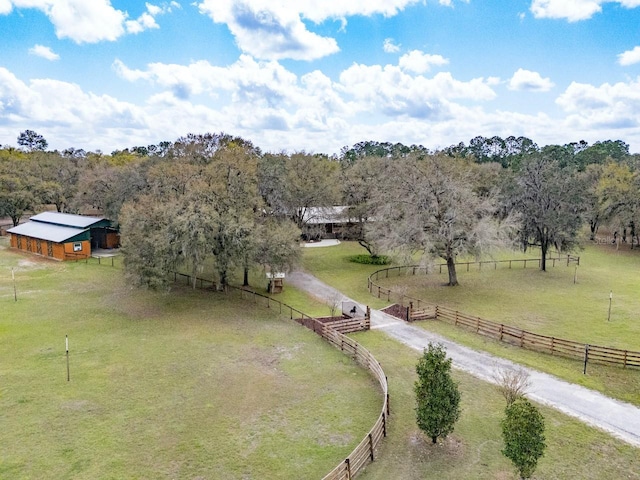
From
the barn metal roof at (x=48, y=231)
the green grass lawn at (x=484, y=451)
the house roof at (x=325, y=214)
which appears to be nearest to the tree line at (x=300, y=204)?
the house roof at (x=325, y=214)

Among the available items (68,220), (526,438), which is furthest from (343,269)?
(526,438)

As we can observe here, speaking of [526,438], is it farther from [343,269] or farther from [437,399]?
[343,269]

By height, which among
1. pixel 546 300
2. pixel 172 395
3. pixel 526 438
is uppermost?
pixel 526 438

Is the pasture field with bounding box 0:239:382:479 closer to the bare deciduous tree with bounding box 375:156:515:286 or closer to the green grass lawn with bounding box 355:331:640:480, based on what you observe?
the green grass lawn with bounding box 355:331:640:480

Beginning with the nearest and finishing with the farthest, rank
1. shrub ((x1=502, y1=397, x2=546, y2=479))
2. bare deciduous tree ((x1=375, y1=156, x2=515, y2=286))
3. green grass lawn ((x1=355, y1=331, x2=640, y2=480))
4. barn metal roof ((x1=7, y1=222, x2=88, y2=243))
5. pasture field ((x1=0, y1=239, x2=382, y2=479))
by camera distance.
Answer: shrub ((x1=502, y1=397, x2=546, y2=479)) → green grass lawn ((x1=355, y1=331, x2=640, y2=480)) → pasture field ((x1=0, y1=239, x2=382, y2=479)) → bare deciduous tree ((x1=375, y1=156, x2=515, y2=286)) → barn metal roof ((x1=7, y1=222, x2=88, y2=243))

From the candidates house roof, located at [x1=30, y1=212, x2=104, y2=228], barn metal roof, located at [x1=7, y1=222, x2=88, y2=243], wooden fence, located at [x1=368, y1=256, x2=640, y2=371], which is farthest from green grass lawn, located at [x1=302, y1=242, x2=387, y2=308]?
barn metal roof, located at [x1=7, y1=222, x2=88, y2=243]
